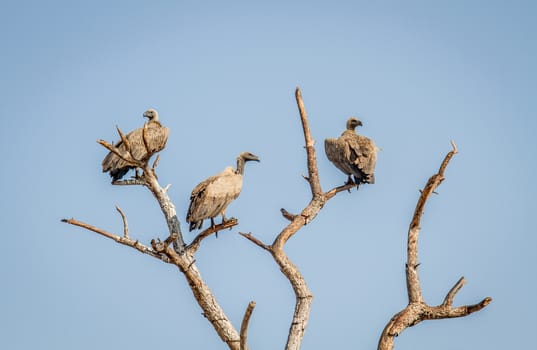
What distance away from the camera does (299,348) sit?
10.6 metres

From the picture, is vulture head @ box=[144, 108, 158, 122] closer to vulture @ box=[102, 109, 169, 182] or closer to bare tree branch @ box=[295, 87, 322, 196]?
vulture @ box=[102, 109, 169, 182]

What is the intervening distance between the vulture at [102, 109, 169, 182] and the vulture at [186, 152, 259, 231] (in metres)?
0.83

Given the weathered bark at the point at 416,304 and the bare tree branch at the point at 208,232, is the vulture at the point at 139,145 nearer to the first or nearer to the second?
the bare tree branch at the point at 208,232

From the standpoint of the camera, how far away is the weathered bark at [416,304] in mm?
10078

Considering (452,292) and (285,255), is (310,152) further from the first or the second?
(452,292)

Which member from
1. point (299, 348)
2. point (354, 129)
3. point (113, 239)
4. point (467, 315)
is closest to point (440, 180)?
point (467, 315)

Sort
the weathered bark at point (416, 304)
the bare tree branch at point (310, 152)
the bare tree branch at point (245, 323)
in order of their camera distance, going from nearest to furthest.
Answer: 1. the bare tree branch at point (245, 323)
2. the weathered bark at point (416, 304)
3. the bare tree branch at point (310, 152)

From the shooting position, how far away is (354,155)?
42.3 ft

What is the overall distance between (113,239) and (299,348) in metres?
2.55

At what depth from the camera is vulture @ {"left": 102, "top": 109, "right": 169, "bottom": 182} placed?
1212 cm

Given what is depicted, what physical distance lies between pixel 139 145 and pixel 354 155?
3.12 meters

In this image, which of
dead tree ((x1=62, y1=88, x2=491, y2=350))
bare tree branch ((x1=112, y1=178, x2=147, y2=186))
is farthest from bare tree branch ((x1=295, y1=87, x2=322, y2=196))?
bare tree branch ((x1=112, y1=178, x2=147, y2=186))

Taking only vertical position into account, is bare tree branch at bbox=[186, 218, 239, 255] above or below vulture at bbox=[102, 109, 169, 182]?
below

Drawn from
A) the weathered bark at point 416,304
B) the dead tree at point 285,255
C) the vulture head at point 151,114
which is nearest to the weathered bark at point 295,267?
the dead tree at point 285,255
